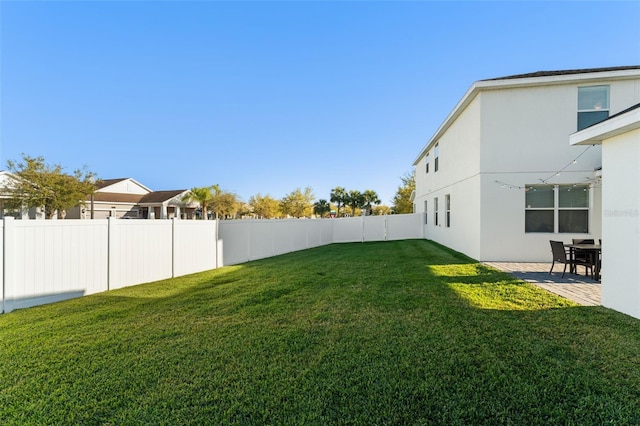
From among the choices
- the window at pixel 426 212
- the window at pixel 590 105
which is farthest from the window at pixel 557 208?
the window at pixel 426 212

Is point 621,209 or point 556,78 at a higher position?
point 556,78

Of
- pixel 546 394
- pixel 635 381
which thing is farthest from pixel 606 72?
pixel 546 394

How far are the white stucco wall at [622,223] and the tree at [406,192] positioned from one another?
28248 millimetres

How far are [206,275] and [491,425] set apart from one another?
25.3 ft

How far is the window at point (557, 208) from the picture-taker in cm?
951

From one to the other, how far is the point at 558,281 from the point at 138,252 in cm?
1021

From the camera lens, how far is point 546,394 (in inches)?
103

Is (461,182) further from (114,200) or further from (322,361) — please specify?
(114,200)

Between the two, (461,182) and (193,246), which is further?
(461,182)

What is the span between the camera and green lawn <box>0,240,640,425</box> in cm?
242

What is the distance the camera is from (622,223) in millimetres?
4777

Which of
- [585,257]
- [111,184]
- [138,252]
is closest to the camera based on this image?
[138,252]

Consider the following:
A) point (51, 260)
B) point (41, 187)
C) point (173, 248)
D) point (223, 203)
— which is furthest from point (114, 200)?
point (51, 260)

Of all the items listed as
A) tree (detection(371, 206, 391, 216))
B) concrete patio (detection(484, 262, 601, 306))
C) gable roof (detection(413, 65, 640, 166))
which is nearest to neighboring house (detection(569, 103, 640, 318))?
concrete patio (detection(484, 262, 601, 306))
